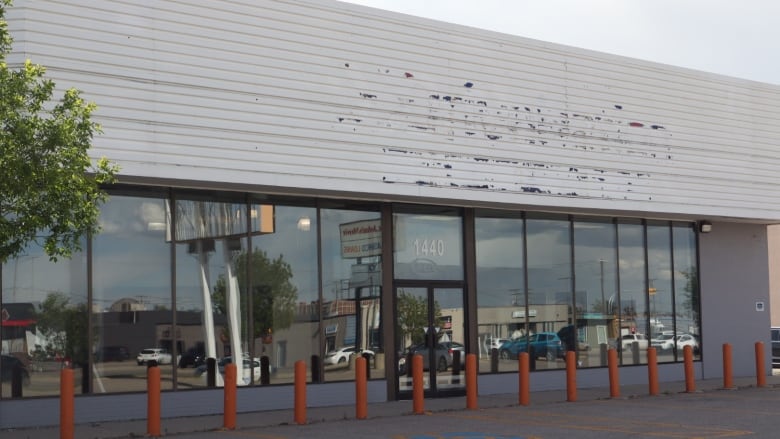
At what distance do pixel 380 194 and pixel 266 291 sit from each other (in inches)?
104

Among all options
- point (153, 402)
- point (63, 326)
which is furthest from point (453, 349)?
point (153, 402)

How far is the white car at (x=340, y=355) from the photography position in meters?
19.6

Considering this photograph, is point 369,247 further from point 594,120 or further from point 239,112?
point 594,120

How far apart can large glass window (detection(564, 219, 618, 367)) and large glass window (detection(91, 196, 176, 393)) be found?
968 centimetres

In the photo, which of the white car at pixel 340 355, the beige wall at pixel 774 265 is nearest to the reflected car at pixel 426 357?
the white car at pixel 340 355

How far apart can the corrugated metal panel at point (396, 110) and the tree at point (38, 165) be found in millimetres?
2521

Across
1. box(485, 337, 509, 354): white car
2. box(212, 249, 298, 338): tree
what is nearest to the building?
box(212, 249, 298, 338): tree

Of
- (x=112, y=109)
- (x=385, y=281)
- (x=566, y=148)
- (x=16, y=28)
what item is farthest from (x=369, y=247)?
(x=16, y=28)

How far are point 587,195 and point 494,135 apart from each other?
268cm

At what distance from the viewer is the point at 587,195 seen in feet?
72.4

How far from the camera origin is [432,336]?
827 inches

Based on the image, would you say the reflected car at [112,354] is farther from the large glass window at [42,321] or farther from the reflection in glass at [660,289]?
the reflection in glass at [660,289]

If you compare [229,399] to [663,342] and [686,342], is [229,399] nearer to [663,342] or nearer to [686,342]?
[663,342]

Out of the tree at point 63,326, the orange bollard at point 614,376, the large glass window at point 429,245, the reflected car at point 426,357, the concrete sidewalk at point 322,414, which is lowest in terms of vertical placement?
the concrete sidewalk at point 322,414
